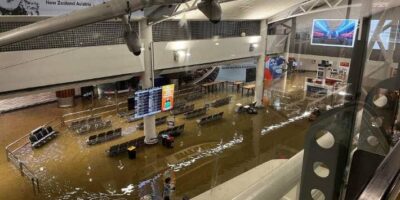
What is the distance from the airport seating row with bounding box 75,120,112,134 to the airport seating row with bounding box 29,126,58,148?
87 cm

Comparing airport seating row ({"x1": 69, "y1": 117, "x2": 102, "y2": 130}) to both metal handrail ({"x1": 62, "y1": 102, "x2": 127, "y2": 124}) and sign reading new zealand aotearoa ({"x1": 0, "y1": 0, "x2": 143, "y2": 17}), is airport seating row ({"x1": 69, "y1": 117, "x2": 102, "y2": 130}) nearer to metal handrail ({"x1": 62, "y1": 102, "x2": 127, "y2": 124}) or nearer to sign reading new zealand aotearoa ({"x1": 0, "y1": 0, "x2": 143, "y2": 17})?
metal handrail ({"x1": 62, "y1": 102, "x2": 127, "y2": 124})

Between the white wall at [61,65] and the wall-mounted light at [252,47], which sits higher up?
the wall-mounted light at [252,47]

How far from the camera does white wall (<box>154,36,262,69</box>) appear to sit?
382 inches

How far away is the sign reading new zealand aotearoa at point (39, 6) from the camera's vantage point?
5496mm

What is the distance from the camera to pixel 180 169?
8180mm

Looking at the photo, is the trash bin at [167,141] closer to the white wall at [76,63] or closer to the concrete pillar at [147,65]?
the concrete pillar at [147,65]

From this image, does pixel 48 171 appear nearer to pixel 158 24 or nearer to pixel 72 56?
pixel 72 56

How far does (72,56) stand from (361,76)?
7564 millimetres

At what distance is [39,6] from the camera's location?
5738 millimetres

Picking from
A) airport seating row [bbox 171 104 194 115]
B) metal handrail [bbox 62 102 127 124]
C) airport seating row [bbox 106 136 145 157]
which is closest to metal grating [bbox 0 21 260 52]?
airport seating row [bbox 106 136 145 157]

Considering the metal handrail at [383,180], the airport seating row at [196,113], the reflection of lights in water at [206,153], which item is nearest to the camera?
the metal handrail at [383,180]

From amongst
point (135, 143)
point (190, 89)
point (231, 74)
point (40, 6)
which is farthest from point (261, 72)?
A: point (40, 6)

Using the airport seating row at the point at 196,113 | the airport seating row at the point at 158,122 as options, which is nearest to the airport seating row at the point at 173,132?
the airport seating row at the point at 158,122

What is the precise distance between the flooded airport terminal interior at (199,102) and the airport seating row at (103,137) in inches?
1.6
